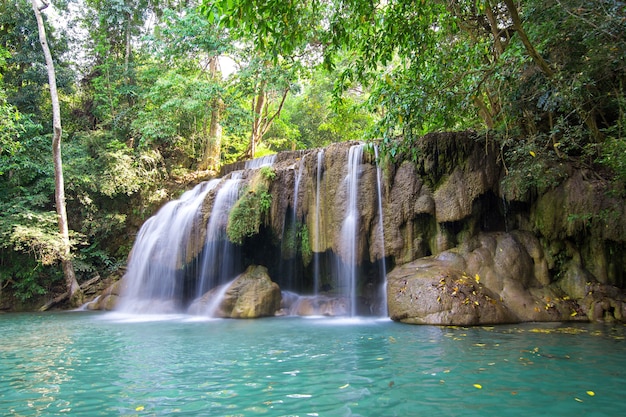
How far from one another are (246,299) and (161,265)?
3.96 metres

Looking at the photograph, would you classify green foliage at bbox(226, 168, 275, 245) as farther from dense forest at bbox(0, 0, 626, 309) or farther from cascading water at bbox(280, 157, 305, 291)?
dense forest at bbox(0, 0, 626, 309)

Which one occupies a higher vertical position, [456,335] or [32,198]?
[32,198]

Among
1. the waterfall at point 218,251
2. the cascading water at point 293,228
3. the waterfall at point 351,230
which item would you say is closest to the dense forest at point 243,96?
the waterfall at point 351,230

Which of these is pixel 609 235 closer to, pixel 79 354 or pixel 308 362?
pixel 308 362

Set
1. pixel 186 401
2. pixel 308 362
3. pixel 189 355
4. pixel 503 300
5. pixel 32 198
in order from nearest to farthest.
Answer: pixel 186 401, pixel 308 362, pixel 189 355, pixel 503 300, pixel 32 198

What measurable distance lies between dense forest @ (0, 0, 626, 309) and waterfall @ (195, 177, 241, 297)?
4.71 metres

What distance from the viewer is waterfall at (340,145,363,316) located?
11.6 metres

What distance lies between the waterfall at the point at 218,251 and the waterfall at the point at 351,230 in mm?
3675

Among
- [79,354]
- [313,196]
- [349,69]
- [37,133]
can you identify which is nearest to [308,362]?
[79,354]

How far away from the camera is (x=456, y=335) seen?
7305mm

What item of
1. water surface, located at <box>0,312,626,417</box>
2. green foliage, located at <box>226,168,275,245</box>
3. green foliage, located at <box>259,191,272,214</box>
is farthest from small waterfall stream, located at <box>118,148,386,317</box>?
water surface, located at <box>0,312,626,417</box>

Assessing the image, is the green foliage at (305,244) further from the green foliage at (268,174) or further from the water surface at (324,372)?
the water surface at (324,372)

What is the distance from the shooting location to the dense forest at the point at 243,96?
680 cm

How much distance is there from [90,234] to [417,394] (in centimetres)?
1614
